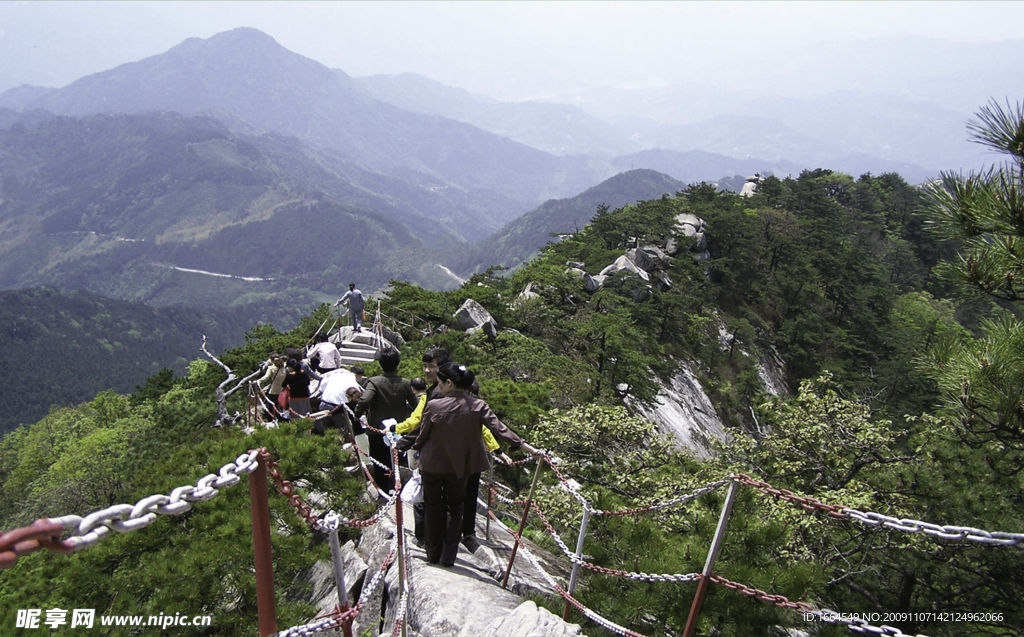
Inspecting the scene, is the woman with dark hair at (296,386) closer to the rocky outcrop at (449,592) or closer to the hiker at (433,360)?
the rocky outcrop at (449,592)

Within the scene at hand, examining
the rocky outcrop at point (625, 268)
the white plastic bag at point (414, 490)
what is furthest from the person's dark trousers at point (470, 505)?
the rocky outcrop at point (625, 268)

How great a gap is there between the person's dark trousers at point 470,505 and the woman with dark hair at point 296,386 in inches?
187

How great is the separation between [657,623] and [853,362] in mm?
36695

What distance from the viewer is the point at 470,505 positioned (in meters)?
5.58

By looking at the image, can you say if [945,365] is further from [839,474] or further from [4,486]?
A: [4,486]

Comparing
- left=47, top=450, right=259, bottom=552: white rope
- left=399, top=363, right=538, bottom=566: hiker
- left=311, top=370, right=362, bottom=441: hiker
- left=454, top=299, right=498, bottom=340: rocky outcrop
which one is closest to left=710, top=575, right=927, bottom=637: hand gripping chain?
left=399, top=363, right=538, bottom=566: hiker

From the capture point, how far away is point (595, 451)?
10.3 metres

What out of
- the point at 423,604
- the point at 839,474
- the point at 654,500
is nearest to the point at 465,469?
the point at 423,604

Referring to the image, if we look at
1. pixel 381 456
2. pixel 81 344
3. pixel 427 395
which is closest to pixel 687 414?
pixel 381 456

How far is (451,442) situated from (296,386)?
569 cm

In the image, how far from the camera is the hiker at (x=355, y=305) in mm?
18109

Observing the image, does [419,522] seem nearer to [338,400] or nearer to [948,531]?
[338,400]

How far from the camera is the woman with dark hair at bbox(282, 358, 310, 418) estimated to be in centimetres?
930

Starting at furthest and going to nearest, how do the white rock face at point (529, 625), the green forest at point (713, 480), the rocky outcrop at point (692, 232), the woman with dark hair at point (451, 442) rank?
1. the rocky outcrop at point (692, 232)
2. the woman with dark hair at point (451, 442)
3. the green forest at point (713, 480)
4. the white rock face at point (529, 625)
